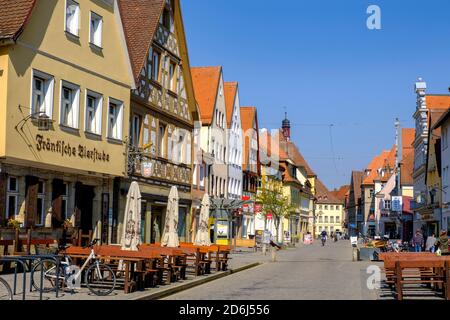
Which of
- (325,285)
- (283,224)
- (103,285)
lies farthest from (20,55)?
(283,224)

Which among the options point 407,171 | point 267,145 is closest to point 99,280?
point 267,145

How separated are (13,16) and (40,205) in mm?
6044

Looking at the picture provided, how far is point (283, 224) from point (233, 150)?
28768 mm

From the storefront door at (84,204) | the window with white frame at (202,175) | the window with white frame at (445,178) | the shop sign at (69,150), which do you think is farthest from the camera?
the window with white frame at (445,178)

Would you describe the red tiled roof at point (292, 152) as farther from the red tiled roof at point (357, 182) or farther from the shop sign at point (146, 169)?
the shop sign at point (146, 169)

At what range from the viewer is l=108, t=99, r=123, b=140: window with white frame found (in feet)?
92.1

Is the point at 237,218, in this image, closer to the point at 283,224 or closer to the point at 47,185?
the point at 283,224

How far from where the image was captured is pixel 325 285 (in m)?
20.0

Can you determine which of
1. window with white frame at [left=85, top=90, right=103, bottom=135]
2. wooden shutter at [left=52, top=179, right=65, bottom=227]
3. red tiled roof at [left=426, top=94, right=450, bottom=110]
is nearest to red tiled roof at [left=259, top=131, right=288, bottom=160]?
red tiled roof at [left=426, top=94, right=450, bottom=110]

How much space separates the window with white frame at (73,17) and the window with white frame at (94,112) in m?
2.36

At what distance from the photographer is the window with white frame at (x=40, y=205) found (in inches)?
925

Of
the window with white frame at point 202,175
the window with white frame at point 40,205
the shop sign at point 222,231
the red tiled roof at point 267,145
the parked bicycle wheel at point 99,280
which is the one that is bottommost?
the parked bicycle wheel at point 99,280

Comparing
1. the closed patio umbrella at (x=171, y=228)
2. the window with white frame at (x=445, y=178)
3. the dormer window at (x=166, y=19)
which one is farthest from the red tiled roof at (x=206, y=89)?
the closed patio umbrella at (x=171, y=228)
